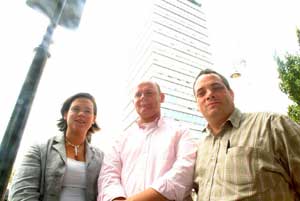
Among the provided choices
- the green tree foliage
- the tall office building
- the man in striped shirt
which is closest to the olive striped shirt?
the man in striped shirt

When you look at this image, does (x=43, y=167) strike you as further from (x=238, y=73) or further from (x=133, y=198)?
(x=238, y=73)

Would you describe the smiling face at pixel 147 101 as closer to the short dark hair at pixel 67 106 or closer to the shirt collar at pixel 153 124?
the shirt collar at pixel 153 124

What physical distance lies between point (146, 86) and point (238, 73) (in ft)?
19.3

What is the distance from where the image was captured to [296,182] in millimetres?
1438

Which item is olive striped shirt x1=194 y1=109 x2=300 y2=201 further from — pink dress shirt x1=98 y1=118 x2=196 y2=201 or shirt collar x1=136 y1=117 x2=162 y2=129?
shirt collar x1=136 y1=117 x2=162 y2=129

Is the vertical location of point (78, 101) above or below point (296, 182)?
above

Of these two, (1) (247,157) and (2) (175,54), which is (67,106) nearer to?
(1) (247,157)

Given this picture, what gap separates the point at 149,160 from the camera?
66.4 inches

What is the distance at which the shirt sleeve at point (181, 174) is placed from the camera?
4.84 ft

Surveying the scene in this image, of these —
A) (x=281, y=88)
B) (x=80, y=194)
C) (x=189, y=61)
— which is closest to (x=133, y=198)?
(x=80, y=194)

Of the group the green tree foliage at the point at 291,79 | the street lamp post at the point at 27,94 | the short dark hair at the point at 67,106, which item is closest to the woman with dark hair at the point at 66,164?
the short dark hair at the point at 67,106

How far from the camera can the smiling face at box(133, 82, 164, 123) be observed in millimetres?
1909

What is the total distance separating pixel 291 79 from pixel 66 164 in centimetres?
942

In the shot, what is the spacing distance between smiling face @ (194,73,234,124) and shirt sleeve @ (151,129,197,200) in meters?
0.24
